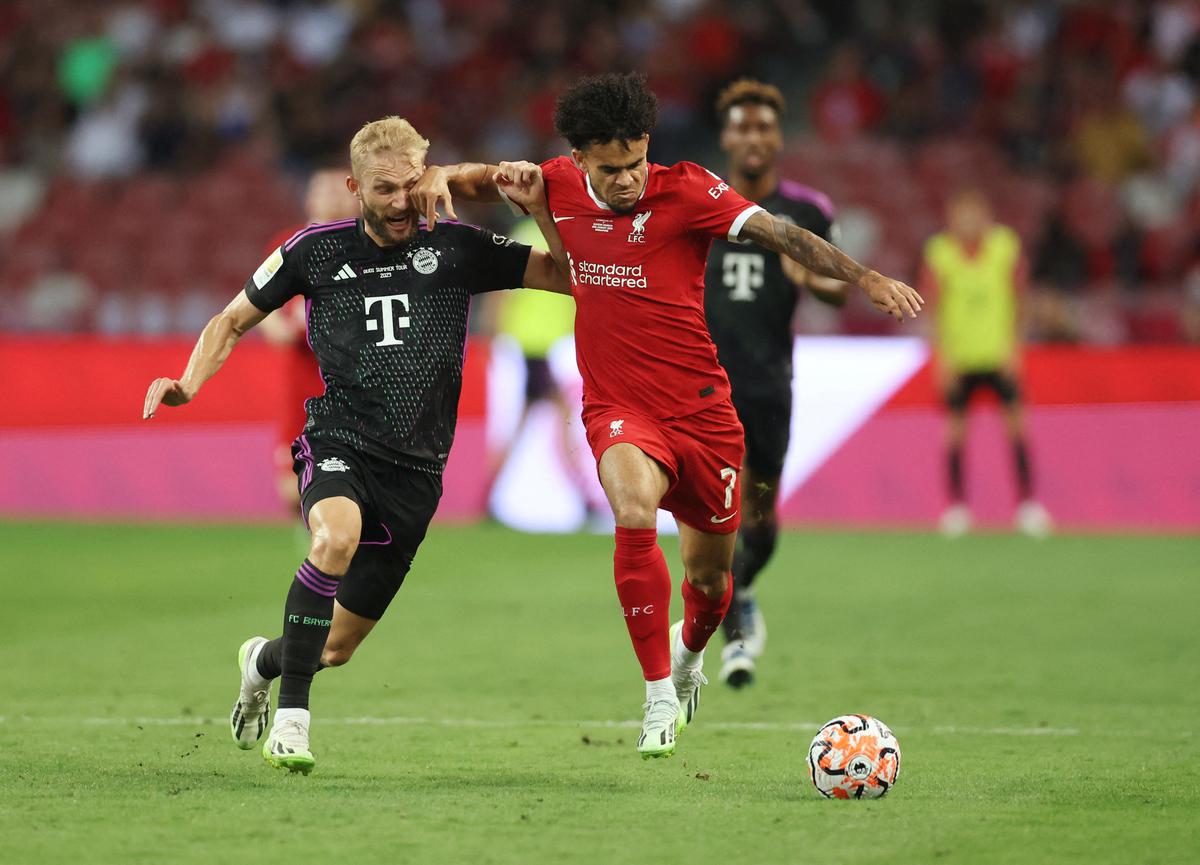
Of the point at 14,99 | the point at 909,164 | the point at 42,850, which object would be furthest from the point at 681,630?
the point at 14,99

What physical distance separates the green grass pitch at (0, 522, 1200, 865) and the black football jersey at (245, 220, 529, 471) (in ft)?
3.89

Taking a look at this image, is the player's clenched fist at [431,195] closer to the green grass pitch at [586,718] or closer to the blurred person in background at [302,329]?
the green grass pitch at [586,718]

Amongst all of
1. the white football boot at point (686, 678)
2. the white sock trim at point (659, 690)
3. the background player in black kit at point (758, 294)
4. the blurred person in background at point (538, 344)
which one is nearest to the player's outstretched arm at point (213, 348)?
the white sock trim at point (659, 690)

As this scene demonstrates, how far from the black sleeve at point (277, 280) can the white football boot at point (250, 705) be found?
1211 mm

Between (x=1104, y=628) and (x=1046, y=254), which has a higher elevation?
(x=1046, y=254)

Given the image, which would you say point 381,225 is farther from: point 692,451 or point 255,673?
point 255,673

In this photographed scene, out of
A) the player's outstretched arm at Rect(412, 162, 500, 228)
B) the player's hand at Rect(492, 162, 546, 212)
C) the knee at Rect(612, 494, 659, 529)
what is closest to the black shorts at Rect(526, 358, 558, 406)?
Answer: the player's outstretched arm at Rect(412, 162, 500, 228)

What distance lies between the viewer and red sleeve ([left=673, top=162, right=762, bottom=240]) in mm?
6539

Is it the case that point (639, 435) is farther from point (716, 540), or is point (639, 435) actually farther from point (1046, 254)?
point (1046, 254)

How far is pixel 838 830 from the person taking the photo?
540 cm

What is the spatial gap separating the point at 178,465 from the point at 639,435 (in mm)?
11223

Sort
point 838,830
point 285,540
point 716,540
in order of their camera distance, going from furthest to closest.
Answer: point 285,540
point 716,540
point 838,830

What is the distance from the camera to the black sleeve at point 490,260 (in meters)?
6.70

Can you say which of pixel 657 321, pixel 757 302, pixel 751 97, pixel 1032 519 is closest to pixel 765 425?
pixel 757 302
